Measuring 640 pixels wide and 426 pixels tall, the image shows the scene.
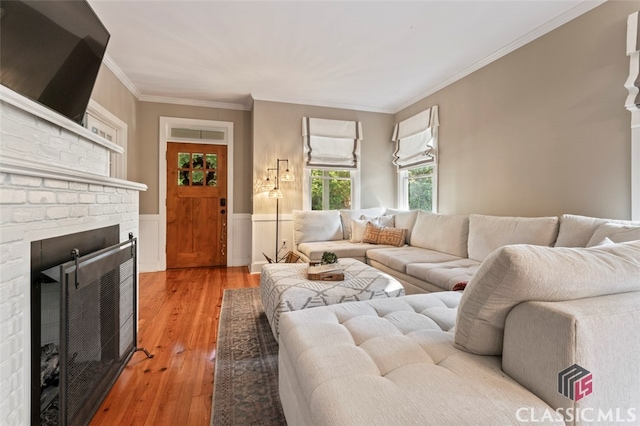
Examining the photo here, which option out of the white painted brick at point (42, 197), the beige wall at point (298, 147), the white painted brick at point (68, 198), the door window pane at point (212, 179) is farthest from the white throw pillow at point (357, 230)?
the white painted brick at point (42, 197)

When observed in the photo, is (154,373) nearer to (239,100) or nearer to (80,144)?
(80,144)

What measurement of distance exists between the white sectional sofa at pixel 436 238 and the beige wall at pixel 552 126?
1.14 feet

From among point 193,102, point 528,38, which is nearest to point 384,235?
point 528,38

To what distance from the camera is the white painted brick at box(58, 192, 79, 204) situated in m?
1.17

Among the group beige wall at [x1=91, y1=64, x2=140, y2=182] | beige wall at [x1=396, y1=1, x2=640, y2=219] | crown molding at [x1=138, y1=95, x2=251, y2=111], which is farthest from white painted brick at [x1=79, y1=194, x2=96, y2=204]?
crown molding at [x1=138, y1=95, x2=251, y2=111]

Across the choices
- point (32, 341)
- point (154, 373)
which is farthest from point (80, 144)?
point (154, 373)

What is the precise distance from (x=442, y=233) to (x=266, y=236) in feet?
7.86

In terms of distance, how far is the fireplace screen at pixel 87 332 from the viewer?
111 cm

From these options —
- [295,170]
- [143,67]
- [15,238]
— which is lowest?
[15,238]

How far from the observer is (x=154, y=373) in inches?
67.2

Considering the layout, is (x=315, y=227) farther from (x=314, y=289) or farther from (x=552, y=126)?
(x=552, y=126)

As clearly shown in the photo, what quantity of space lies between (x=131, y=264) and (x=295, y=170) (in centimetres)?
279

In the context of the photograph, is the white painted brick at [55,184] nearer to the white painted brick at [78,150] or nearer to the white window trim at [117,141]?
the white painted brick at [78,150]

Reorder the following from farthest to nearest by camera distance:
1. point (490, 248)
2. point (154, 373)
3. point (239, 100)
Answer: point (239, 100) → point (490, 248) → point (154, 373)
